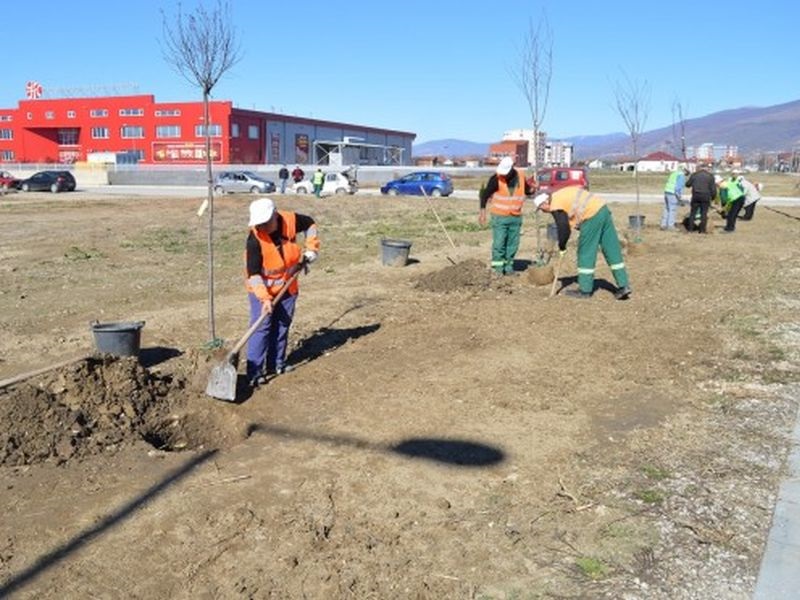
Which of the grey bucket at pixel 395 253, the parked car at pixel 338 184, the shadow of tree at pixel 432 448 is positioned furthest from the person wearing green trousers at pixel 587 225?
the parked car at pixel 338 184

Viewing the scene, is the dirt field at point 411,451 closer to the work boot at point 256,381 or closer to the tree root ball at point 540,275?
the work boot at point 256,381

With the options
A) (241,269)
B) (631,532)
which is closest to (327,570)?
(631,532)

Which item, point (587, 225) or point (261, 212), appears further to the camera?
point (587, 225)

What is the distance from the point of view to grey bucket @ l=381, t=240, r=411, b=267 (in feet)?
37.5

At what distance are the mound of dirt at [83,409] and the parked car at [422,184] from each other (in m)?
27.7

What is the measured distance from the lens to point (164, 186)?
4619 centimetres

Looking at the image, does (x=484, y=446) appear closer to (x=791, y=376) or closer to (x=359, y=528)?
(x=359, y=528)

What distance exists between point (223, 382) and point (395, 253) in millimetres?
6638

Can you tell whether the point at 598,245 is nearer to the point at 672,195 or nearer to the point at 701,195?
the point at 701,195

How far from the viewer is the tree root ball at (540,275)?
934 centimetres

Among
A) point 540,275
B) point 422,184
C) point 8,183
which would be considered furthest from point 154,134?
point 540,275

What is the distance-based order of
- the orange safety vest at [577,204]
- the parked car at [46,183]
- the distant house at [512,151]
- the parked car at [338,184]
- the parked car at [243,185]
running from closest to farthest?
the orange safety vest at [577,204], the parked car at [338,184], the parked car at [243,185], the parked car at [46,183], the distant house at [512,151]

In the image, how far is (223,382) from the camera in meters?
5.05

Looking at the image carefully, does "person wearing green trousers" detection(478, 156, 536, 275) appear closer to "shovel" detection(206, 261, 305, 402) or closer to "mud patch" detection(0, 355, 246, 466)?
"shovel" detection(206, 261, 305, 402)
